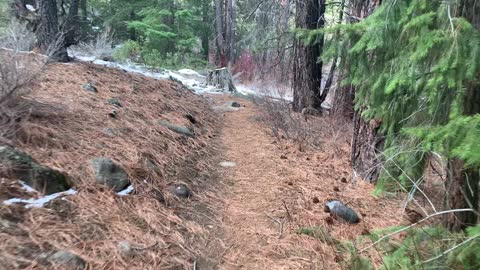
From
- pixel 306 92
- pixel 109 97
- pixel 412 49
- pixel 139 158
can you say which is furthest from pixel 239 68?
pixel 412 49

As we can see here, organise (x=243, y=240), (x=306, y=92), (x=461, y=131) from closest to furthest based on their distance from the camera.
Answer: (x=461, y=131)
(x=243, y=240)
(x=306, y=92)

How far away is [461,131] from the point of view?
1652 millimetres

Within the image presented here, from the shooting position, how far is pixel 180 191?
11.0 feet

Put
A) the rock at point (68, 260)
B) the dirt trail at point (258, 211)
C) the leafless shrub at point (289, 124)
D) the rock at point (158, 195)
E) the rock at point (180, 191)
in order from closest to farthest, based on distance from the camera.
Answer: the rock at point (68, 260)
the dirt trail at point (258, 211)
the rock at point (158, 195)
the rock at point (180, 191)
the leafless shrub at point (289, 124)

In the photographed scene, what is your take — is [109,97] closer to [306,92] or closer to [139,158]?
[139,158]

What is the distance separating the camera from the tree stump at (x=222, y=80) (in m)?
11.3

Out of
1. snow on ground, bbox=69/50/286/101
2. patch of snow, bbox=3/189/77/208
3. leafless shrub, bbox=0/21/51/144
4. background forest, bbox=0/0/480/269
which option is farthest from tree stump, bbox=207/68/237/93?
patch of snow, bbox=3/189/77/208

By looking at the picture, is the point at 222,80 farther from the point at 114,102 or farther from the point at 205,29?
the point at 205,29

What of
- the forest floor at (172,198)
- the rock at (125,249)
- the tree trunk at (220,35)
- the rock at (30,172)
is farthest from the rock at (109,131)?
the tree trunk at (220,35)

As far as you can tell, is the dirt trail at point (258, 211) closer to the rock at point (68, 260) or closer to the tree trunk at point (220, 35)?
the rock at point (68, 260)

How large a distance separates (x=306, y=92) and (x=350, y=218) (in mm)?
4546

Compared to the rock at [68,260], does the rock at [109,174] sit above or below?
above

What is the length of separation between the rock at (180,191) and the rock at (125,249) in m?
0.98

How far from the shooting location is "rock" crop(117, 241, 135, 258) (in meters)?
2.26
